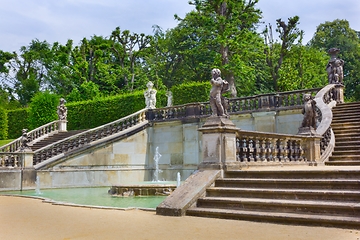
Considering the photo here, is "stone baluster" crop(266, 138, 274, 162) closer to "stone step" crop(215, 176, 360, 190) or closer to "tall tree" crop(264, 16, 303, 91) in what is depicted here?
"stone step" crop(215, 176, 360, 190)

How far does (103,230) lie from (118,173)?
16.5 meters

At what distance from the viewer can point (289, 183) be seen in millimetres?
8930

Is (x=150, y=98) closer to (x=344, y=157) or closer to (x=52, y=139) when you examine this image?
(x=52, y=139)

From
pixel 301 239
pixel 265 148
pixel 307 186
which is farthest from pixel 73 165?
pixel 301 239

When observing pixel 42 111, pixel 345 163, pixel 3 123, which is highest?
pixel 42 111

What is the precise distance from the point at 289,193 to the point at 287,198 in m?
0.11

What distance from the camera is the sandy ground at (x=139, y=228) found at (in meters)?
6.43

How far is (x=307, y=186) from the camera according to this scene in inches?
344

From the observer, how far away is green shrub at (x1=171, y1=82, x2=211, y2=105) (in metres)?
28.3

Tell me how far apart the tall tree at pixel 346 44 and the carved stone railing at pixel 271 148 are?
3345cm

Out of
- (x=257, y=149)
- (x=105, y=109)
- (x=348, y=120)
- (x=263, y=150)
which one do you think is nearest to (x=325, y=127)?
(x=348, y=120)

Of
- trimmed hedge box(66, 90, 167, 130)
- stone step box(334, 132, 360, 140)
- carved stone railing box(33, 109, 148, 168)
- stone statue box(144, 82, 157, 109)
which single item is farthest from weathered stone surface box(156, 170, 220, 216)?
trimmed hedge box(66, 90, 167, 130)

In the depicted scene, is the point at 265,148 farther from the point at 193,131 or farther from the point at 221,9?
the point at 221,9

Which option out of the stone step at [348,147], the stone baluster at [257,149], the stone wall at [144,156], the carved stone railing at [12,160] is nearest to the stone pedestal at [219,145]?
the stone baluster at [257,149]
